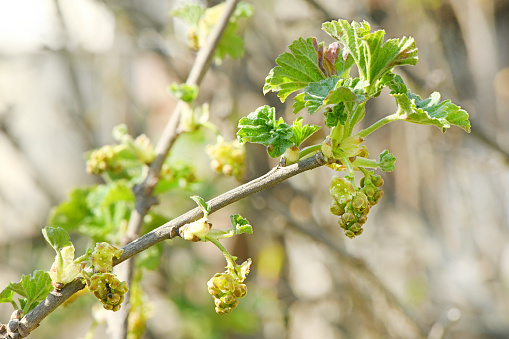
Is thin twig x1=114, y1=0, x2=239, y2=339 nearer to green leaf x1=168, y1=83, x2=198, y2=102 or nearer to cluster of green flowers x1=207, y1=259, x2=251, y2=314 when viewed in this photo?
green leaf x1=168, y1=83, x2=198, y2=102

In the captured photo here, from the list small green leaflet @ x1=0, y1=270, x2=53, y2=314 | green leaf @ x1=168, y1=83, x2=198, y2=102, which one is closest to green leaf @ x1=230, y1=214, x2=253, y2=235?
small green leaflet @ x1=0, y1=270, x2=53, y2=314

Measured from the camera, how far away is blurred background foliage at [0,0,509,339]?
7.81 ft

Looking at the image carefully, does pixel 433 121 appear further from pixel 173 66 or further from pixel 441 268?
pixel 441 268

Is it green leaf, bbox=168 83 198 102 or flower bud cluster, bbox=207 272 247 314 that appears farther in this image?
green leaf, bbox=168 83 198 102

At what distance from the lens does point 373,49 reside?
0.71 m

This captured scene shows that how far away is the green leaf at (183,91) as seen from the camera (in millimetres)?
1042

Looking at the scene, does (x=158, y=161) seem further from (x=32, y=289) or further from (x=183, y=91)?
(x=32, y=289)

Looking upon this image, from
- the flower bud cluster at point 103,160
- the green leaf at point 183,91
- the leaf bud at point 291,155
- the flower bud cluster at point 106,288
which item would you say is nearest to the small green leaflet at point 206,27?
the green leaf at point 183,91

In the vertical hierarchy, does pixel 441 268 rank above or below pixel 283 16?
below

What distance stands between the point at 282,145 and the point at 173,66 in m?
1.90

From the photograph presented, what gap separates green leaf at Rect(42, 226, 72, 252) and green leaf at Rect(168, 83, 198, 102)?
374mm

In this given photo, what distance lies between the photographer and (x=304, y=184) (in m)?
2.52

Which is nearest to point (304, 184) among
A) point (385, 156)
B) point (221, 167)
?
point (221, 167)

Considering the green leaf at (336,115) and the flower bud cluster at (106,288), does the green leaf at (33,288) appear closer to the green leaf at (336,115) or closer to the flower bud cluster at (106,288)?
the flower bud cluster at (106,288)
